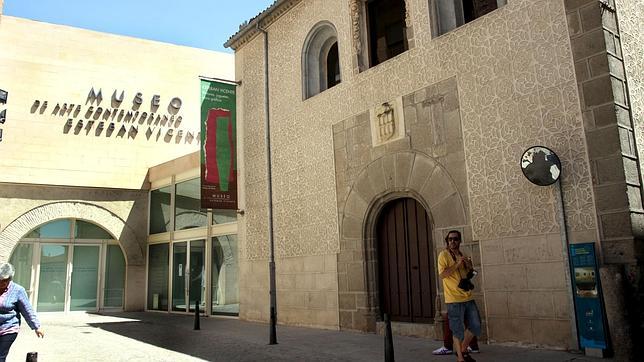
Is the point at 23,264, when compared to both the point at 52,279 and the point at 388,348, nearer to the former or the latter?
the point at 52,279

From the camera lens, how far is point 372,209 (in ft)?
31.4

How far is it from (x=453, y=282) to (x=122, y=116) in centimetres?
1482

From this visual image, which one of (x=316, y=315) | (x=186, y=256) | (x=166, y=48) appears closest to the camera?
(x=316, y=315)

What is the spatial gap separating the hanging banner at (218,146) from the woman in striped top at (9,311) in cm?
726

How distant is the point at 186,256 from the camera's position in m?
15.7

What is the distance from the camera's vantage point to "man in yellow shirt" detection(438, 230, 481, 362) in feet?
19.7

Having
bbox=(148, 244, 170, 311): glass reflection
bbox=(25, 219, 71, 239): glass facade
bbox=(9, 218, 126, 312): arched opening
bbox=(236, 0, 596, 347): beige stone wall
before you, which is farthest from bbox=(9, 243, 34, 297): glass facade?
bbox=(236, 0, 596, 347): beige stone wall

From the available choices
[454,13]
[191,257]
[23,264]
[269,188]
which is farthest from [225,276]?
[454,13]

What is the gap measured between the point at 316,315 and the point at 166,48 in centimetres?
1261

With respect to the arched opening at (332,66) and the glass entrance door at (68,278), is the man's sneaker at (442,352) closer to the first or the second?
the arched opening at (332,66)

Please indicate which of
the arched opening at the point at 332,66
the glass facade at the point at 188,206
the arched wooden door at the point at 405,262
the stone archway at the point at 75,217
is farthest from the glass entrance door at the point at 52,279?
the arched wooden door at the point at 405,262

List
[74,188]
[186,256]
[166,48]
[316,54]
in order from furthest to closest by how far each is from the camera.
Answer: [166,48]
[74,188]
[186,256]
[316,54]

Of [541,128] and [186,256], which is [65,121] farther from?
[541,128]

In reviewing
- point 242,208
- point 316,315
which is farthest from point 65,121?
point 316,315
